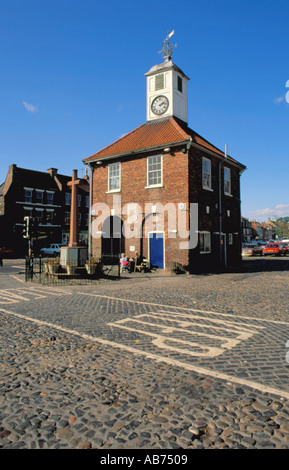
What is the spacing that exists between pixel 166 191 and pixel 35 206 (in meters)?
28.8

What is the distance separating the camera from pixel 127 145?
2156cm

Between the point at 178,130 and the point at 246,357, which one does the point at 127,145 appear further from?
the point at 246,357

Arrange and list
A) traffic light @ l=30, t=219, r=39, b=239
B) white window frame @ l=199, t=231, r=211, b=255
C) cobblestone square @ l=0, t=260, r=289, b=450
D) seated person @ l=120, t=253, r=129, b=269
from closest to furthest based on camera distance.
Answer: cobblestone square @ l=0, t=260, r=289, b=450 → traffic light @ l=30, t=219, r=39, b=239 → seated person @ l=120, t=253, r=129, b=269 → white window frame @ l=199, t=231, r=211, b=255

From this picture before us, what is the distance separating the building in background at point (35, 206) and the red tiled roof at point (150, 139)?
53.7ft

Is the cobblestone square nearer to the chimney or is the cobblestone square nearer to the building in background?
the building in background

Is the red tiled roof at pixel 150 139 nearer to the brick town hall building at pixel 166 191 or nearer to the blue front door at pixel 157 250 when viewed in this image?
the brick town hall building at pixel 166 191

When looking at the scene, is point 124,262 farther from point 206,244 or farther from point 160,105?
point 160,105

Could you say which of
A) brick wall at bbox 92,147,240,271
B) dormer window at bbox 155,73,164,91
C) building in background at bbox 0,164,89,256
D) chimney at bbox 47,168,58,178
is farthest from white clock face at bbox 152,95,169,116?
chimney at bbox 47,168,58,178

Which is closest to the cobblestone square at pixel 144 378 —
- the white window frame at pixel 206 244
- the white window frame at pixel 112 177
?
the white window frame at pixel 206 244

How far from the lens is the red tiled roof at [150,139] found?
1886cm

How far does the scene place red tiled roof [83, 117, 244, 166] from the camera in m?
18.9

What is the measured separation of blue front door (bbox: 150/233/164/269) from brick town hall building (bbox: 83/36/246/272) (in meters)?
0.06

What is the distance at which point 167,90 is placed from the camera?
72.0 feet

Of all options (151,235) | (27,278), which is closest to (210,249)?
(151,235)
